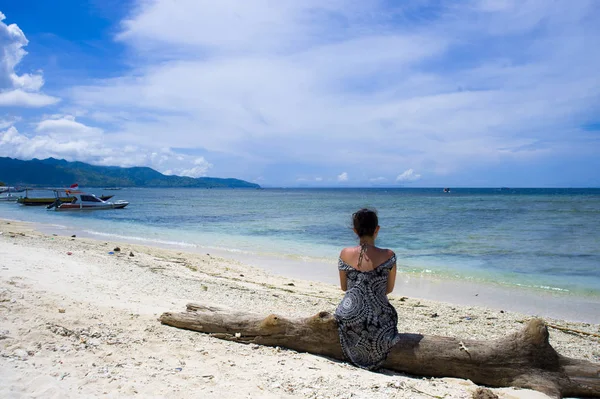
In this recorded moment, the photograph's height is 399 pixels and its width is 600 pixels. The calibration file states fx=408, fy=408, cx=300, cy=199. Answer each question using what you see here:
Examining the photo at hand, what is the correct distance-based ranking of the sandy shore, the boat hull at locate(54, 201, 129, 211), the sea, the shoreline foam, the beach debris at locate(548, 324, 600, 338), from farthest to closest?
1. the boat hull at locate(54, 201, 129, 211)
2. the sea
3. the shoreline foam
4. the beach debris at locate(548, 324, 600, 338)
5. the sandy shore

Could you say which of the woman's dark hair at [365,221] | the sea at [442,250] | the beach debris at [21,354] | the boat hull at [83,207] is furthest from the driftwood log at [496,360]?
the boat hull at [83,207]

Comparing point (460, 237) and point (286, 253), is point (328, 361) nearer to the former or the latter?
point (286, 253)

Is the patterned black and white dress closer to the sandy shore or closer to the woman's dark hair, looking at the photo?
the sandy shore

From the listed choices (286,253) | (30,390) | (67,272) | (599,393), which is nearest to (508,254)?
(286,253)

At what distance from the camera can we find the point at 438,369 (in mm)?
4344

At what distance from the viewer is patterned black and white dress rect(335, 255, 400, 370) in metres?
4.35

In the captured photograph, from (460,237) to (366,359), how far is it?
61.4ft

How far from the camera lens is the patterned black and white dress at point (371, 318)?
171 inches

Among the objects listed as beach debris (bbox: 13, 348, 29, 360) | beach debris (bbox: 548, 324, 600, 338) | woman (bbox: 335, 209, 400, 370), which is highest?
woman (bbox: 335, 209, 400, 370)

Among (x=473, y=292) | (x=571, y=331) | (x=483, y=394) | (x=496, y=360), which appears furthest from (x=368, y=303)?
(x=473, y=292)

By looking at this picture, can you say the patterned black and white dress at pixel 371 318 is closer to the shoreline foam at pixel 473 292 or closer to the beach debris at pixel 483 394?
the beach debris at pixel 483 394

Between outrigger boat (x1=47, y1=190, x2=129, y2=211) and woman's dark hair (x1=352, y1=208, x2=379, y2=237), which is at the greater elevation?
woman's dark hair (x1=352, y1=208, x2=379, y2=237)

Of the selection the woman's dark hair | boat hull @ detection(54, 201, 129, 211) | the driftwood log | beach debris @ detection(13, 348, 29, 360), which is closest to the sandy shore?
beach debris @ detection(13, 348, 29, 360)

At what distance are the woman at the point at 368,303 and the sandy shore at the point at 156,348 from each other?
247 millimetres
